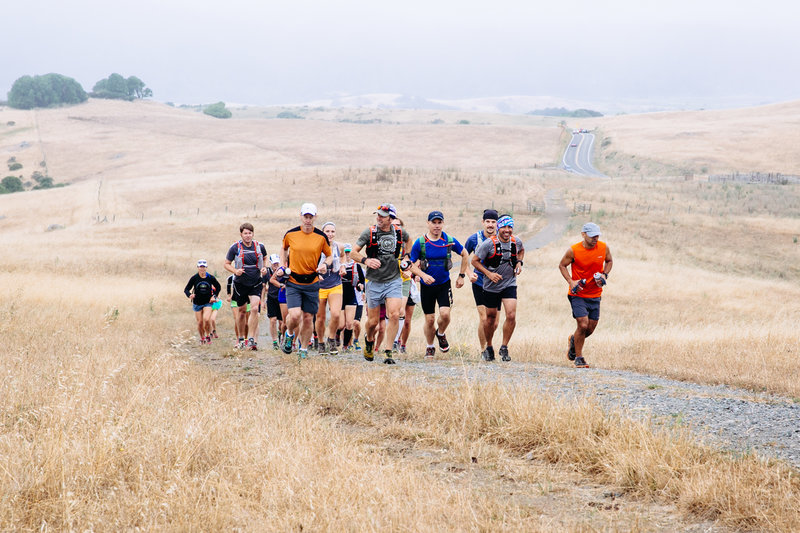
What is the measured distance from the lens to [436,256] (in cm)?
1102

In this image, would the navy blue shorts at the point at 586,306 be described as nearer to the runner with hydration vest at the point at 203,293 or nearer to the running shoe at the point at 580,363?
the running shoe at the point at 580,363

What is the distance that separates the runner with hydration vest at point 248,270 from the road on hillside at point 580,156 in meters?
70.8

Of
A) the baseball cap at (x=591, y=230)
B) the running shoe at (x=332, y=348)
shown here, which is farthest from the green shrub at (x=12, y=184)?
the baseball cap at (x=591, y=230)

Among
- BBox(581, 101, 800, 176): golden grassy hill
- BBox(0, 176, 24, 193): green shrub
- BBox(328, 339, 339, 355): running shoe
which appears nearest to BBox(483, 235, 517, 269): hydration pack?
BBox(328, 339, 339, 355): running shoe

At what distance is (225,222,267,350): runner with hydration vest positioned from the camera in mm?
12547

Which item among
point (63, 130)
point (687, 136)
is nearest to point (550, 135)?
Result: point (687, 136)

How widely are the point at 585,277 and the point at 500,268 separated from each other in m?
1.31


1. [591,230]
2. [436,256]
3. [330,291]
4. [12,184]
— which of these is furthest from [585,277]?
[12,184]

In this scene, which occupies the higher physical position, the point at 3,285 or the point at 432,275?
the point at 432,275

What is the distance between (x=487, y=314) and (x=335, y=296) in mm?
2517

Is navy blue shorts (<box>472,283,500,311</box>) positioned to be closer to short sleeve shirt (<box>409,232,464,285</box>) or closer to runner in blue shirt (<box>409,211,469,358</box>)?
runner in blue shirt (<box>409,211,469,358</box>)

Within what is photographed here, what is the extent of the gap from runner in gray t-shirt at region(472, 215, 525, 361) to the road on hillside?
71279 mm

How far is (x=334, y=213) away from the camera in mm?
44969

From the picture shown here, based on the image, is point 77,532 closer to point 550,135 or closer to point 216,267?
point 216,267
